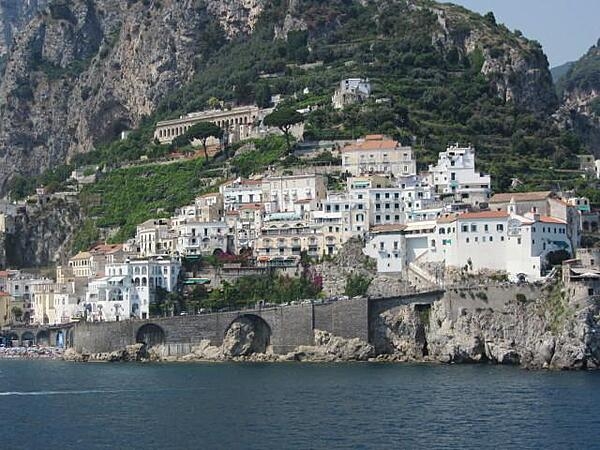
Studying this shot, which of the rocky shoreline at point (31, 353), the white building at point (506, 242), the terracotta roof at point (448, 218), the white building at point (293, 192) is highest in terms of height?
the white building at point (293, 192)

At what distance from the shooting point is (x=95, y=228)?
11900 centimetres

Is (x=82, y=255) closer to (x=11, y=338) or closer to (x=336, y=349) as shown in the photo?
(x=11, y=338)

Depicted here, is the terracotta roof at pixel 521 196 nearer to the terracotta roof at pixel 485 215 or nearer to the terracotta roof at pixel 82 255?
the terracotta roof at pixel 485 215

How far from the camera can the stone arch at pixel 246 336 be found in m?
87.4

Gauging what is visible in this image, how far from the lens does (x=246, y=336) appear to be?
8769 cm

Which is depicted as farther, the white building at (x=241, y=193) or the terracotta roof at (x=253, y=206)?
the white building at (x=241, y=193)

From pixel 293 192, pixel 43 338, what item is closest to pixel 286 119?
pixel 293 192

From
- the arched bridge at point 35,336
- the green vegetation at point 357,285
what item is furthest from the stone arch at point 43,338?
the green vegetation at point 357,285

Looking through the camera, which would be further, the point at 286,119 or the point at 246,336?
the point at 286,119

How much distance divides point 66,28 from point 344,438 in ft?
394

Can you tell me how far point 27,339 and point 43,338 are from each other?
6.57 feet

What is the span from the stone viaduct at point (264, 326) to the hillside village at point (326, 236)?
9.07 feet

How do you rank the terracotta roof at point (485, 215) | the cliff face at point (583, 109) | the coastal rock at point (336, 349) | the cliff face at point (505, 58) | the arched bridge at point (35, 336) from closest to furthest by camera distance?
the coastal rock at point (336, 349) < the terracotta roof at point (485, 215) < the arched bridge at point (35, 336) < the cliff face at point (505, 58) < the cliff face at point (583, 109)

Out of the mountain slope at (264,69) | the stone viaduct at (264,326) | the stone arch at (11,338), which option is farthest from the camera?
A: the mountain slope at (264,69)
